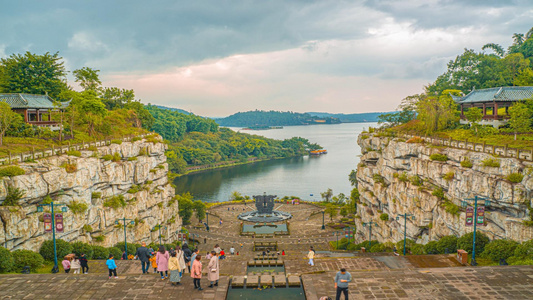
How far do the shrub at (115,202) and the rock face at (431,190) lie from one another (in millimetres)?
28916

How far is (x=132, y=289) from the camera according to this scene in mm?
16328

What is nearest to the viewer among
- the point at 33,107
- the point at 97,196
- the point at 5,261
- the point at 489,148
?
the point at 5,261

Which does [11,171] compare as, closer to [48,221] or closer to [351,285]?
[48,221]

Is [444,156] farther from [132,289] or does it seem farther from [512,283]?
[132,289]

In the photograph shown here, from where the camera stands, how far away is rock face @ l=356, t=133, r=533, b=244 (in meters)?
24.1

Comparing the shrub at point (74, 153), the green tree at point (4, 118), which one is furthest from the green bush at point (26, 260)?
the green tree at point (4, 118)

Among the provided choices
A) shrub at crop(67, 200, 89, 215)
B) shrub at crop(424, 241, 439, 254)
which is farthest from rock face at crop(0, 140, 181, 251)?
shrub at crop(424, 241, 439, 254)

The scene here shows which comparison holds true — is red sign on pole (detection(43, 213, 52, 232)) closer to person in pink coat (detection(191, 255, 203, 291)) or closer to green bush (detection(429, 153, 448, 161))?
person in pink coat (detection(191, 255, 203, 291))

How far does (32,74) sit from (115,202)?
24.4m

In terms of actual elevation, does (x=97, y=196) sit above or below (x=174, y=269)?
above

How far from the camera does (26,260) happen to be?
21188mm

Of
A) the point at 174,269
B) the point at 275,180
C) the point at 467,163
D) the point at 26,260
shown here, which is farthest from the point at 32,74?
the point at 275,180

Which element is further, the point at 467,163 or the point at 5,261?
the point at 467,163

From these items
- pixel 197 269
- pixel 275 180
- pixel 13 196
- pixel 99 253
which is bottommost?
pixel 275 180
